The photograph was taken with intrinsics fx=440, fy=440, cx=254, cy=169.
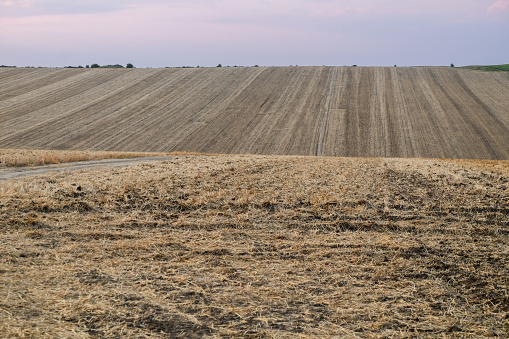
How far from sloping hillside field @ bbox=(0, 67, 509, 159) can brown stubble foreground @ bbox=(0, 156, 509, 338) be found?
17142mm

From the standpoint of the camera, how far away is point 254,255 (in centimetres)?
849

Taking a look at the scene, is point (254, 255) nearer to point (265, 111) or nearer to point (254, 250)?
point (254, 250)

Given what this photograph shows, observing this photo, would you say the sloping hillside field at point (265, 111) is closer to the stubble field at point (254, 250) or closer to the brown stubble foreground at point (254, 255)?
the stubble field at point (254, 250)

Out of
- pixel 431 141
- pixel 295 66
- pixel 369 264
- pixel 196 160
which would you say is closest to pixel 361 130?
pixel 431 141

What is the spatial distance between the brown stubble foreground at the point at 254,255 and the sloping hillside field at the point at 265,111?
17142mm

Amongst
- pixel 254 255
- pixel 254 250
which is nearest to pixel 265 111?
pixel 254 250

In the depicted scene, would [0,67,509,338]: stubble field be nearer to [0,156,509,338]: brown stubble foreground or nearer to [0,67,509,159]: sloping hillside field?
[0,156,509,338]: brown stubble foreground

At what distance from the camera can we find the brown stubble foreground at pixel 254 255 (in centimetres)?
614

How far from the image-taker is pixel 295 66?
53.6 meters

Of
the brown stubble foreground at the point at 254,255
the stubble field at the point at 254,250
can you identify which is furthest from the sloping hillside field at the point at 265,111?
the brown stubble foreground at the point at 254,255

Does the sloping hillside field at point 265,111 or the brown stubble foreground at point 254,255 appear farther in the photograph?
the sloping hillside field at point 265,111

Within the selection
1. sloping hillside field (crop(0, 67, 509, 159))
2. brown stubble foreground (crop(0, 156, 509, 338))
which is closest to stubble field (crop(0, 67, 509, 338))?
brown stubble foreground (crop(0, 156, 509, 338))

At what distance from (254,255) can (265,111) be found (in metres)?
30.2

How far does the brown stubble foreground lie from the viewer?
614cm
